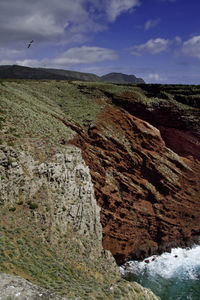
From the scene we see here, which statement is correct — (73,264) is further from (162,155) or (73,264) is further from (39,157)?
(162,155)

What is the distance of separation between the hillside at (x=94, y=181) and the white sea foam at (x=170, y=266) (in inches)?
42.0

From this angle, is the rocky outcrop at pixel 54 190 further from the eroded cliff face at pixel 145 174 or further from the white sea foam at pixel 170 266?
the white sea foam at pixel 170 266

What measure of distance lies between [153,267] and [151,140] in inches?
690

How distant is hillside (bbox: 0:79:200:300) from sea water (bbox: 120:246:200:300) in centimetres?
128

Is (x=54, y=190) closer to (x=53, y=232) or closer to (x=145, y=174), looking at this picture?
(x=53, y=232)

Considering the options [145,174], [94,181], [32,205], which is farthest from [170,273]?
[32,205]

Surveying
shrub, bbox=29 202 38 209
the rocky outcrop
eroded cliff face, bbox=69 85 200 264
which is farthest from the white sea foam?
shrub, bbox=29 202 38 209

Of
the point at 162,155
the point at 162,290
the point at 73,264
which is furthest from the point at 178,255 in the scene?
the point at 73,264

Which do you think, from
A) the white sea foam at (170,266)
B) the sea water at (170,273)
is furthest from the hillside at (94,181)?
the sea water at (170,273)

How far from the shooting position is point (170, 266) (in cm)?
2761

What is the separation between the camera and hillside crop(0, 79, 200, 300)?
15.7m

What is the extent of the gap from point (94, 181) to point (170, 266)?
48.8 feet

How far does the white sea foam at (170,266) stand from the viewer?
86.1ft

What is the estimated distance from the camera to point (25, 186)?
19219mm
